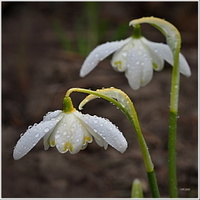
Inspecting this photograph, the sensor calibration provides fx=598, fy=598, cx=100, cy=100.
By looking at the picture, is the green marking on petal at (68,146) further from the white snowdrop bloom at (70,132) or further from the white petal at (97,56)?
the white petal at (97,56)

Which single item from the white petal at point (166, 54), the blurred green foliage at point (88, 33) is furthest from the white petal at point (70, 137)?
the blurred green foliage at point (88, 33)

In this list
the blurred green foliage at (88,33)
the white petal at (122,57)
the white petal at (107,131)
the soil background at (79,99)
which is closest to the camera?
the white petal at (107,131)

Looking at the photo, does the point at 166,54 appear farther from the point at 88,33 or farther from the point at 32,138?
the point at 88,33

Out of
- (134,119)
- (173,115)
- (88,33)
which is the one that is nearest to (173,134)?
(173,115)

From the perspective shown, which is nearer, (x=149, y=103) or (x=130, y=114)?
(x=130, y=114)

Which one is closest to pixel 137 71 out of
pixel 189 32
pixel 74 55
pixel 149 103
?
pixel 149 103

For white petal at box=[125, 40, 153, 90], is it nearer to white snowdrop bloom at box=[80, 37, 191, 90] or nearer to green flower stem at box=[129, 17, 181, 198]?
white snowdrop bloom at box=[80, 37, 191, 90]

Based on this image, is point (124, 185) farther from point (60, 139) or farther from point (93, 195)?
point (60, 139)
